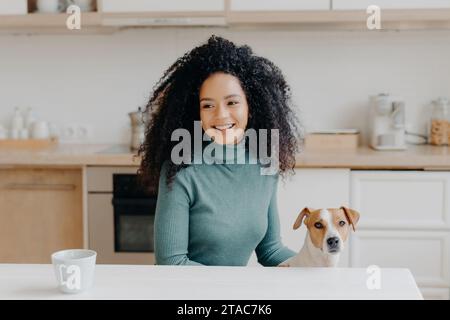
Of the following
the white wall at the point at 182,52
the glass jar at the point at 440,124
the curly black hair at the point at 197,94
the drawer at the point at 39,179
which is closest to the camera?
the curly black hair at the point at 197,94

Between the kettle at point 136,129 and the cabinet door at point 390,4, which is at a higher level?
the cabinet door at point 390,4

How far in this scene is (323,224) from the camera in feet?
3.94

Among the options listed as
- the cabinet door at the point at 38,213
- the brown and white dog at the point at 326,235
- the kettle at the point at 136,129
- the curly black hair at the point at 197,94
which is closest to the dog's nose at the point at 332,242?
the brown and white dog at the point at 326,235

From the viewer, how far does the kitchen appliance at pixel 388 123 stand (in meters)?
2.79

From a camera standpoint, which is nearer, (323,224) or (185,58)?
(323,224)

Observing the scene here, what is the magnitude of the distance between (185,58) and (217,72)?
10 centimetres

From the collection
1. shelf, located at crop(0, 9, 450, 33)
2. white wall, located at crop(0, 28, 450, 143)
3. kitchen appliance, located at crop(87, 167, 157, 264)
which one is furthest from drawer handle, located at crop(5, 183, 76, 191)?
shelf, located at crop(0, 9, 450, 33)

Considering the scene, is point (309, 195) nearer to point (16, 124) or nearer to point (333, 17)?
point (333, 17)

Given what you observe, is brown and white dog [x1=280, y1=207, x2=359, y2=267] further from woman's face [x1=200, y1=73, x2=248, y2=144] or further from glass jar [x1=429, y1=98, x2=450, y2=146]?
glass jar [x1=429, y1=98, x2=450, y2=146]

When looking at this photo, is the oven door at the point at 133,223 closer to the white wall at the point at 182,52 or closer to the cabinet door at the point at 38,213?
the cabinet door at the point at 38,213

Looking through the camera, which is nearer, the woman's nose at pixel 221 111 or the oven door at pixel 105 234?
the woman's nose at pixel 221 111

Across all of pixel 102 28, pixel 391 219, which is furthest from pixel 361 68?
pixel 102 28

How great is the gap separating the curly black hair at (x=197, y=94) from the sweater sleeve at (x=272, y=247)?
0.39 ft
